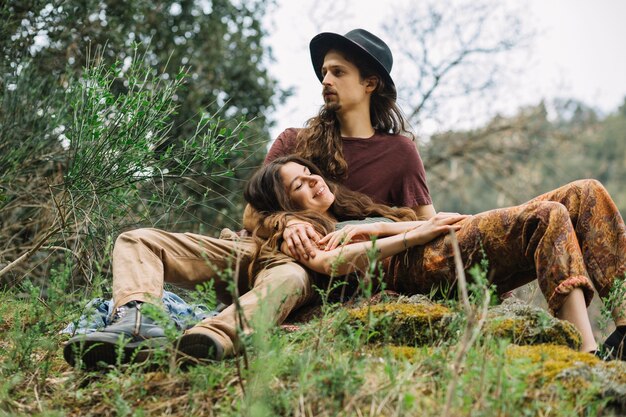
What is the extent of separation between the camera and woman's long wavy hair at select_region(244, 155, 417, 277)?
4062 millimetres

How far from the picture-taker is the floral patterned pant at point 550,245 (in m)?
3.27

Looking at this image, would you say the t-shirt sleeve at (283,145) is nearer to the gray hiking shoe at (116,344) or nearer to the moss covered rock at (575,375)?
the gray hiking shoe at (116,344)

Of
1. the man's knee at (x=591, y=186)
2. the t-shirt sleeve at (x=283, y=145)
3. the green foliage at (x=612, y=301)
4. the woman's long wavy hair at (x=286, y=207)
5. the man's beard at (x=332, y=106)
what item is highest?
the man's beard at (x=332, y=106)

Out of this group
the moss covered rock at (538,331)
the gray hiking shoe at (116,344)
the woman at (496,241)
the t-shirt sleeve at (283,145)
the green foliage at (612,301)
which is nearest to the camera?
the gray hiking shoe at (116,344)

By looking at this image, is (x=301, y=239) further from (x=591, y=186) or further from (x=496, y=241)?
(x=591, y=186)

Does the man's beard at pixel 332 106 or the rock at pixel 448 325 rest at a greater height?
the man's beard at pixel 332 106

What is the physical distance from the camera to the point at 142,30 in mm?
8297

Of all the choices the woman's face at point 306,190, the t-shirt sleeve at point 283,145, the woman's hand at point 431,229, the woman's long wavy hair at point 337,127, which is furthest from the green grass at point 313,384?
the t-shirt sleeve at point 283,145

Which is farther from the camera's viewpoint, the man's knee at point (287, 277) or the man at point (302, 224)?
the man's knee at point (287, 277)

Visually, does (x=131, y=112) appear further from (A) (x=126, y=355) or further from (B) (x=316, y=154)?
(A) (x=126, y=355)

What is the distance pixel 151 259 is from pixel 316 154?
5.26 feet

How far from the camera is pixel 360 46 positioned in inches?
197

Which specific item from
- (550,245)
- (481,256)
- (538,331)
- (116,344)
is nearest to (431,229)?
(481,256)

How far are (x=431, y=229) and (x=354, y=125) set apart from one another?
160cm
